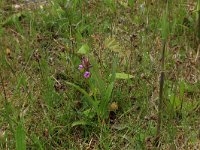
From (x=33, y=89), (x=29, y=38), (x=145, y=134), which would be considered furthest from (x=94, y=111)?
(x=29, y=38)

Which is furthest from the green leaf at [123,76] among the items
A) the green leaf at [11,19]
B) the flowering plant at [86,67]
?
the green leaf at [11,19]

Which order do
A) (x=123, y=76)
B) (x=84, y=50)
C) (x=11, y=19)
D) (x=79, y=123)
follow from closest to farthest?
(x=79, y=123)
(x=123, y=76)
(x=84, y=50)
(x=11, y=19)

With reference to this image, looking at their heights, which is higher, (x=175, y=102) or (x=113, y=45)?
(x=113, y=45)

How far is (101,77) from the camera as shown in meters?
1.87

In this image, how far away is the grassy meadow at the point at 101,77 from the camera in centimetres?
166

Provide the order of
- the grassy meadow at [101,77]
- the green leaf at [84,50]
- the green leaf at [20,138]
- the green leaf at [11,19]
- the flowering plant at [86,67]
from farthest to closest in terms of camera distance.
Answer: the green leaf at [11,19], the green leaf at [84,50], the flowering plant at [86,67], the grassy meadow at [101,77], the green leaf at [20,138]

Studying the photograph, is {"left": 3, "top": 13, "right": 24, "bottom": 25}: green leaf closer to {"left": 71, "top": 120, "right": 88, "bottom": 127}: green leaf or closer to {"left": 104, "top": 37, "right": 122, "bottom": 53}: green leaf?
{"left": 104, "top": 37, "right": 122, "bottom": 53}: green leaf

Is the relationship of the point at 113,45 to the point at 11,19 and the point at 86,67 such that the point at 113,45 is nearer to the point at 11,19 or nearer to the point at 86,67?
the point at 86,67

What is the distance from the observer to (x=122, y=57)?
80.7 inches

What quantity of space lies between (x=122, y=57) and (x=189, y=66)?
1.07 ft

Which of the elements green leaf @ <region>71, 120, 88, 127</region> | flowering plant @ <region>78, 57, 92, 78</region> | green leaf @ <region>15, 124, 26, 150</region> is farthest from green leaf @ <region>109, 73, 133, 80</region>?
green leaf @ <region>15, 124, 26, 150</region>

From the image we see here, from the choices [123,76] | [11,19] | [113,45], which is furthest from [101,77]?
[11,19]

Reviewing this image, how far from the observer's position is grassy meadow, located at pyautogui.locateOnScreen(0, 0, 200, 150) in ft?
5.44

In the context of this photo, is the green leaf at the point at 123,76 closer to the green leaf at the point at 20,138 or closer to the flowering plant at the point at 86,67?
the flowering plant at the point at 86,67
